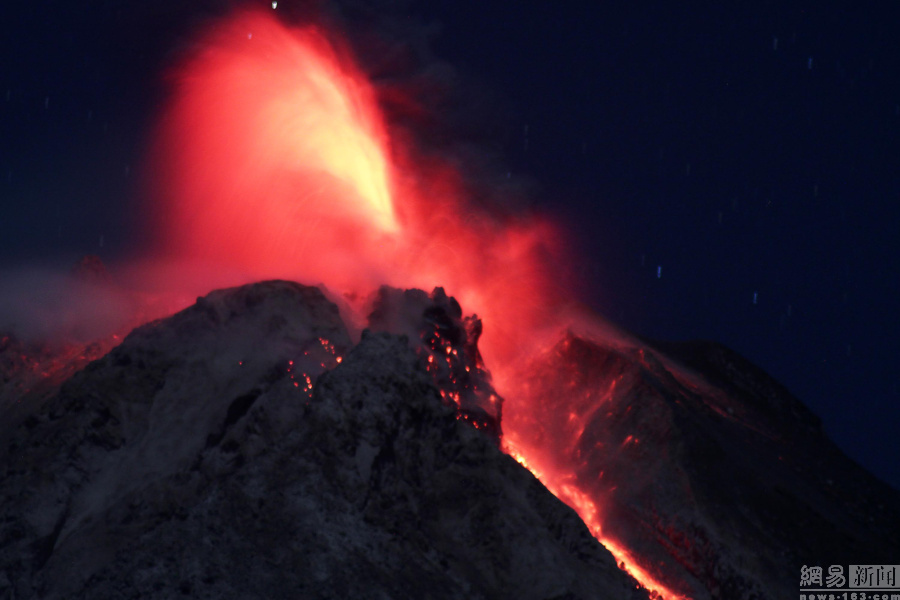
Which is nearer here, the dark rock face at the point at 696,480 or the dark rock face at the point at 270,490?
the dark rock face at the point at 270,490

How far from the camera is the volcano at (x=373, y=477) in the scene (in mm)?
16359

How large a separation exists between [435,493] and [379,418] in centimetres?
255

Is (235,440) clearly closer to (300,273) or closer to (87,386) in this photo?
(87,386)

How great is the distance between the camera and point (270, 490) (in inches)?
675

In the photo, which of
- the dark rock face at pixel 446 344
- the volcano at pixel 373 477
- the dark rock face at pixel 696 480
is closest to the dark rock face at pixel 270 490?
the volcano at pixel 373 477

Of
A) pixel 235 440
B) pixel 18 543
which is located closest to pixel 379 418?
pixel 235 440

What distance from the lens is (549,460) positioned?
109 feet

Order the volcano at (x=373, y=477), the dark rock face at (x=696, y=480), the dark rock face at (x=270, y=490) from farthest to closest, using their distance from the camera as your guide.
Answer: the dark rock face at (x=696, y=480) < the volcano at (x=373, y=477) < the dark rock face at (x=270, y=490)

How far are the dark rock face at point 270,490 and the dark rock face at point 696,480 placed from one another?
7.52 metres

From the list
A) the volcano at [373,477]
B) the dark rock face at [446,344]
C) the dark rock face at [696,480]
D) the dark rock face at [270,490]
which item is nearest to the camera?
the dark rock face at [270,490]

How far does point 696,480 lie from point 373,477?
1598 cm

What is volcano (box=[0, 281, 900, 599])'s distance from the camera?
53.7ft

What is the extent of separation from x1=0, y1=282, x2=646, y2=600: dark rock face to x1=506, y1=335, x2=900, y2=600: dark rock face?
7.52 m

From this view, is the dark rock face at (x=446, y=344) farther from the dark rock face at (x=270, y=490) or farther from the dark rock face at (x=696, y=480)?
the dark rock face at (x=270, y=490)
